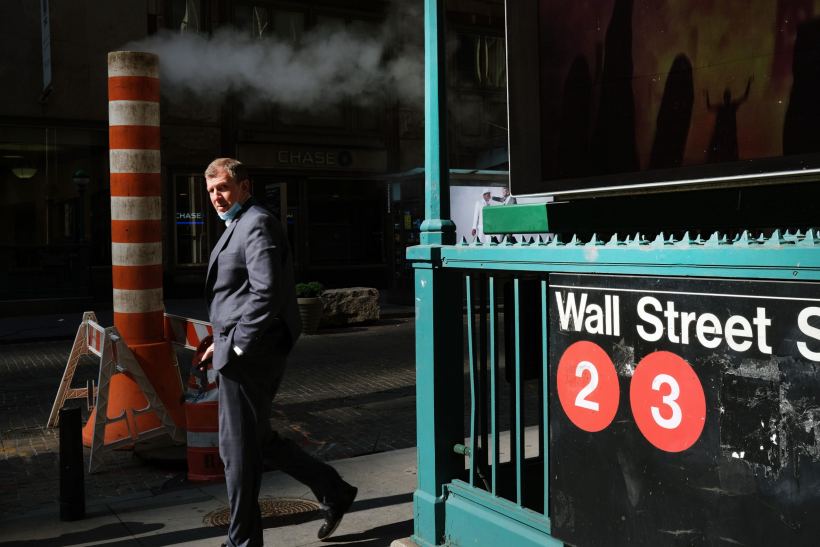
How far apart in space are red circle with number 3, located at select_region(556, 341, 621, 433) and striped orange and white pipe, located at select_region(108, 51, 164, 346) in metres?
4.31

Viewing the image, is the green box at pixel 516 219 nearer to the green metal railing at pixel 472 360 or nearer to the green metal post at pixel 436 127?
the green metal railing at pixel 472 360

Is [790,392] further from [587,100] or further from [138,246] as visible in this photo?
[138,246]

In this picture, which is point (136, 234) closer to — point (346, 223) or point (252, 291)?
point (252, 291)

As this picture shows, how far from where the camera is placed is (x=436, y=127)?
3.76m

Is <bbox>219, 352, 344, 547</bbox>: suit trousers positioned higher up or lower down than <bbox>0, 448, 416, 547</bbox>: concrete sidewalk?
higher up

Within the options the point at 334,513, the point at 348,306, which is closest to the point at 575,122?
the point at 334,513

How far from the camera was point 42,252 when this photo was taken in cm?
1728

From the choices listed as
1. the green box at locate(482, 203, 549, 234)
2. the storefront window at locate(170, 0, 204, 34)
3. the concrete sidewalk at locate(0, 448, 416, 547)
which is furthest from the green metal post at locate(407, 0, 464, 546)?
the storefront window at locate(170, 0, 204, 34)

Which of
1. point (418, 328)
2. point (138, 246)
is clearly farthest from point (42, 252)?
point (418, 328)

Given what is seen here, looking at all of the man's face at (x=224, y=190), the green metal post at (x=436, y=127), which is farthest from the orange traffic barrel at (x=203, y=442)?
the green metal post at (x=436, y=127)

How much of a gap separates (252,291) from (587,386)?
1.67 meters

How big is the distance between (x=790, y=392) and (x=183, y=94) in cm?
1881

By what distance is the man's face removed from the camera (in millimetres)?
4047

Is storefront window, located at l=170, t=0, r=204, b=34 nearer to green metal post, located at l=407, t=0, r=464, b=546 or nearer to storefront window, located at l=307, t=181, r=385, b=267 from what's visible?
storefront window, located at l=307, t=181, r=385, b=267
